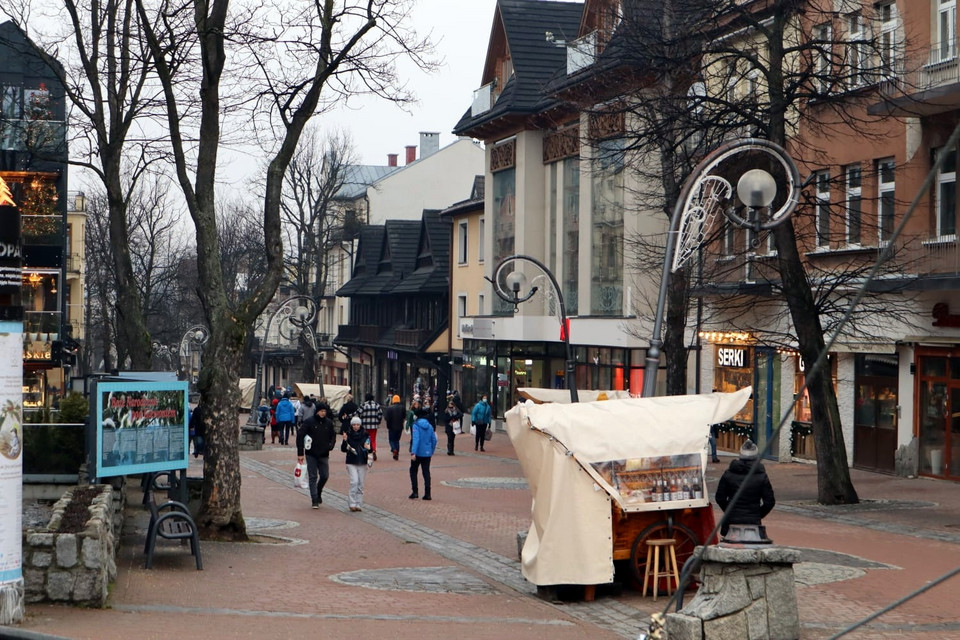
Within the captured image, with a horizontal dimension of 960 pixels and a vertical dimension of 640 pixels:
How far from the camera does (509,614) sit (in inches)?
471

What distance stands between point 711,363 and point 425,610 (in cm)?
2338

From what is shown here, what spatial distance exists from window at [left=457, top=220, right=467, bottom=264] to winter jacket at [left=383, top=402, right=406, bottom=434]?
2335cm

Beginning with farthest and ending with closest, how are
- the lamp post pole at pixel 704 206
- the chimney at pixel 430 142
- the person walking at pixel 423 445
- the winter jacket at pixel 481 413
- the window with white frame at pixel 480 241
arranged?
the chimney at pixel 430 142
the window with white frame at pixel 480 241
the winter jacket at pixel 481 413
the person walking at pixel 423 445
the lamp post pole at pixel 704 206

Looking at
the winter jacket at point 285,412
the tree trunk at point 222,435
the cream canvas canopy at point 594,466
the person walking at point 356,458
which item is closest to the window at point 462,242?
the winter jacket at point 285,412

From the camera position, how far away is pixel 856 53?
23.3 m

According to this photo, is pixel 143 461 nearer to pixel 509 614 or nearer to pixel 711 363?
pixel 509 614

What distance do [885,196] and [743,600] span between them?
17.7 meters

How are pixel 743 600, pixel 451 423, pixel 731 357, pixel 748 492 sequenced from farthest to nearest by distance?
1. pixel 451 423
2. pixel 731 357
3. pixel 748 492
4. pixel 743 600

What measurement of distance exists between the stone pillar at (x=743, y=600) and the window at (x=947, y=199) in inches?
612

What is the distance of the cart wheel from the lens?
12727mm

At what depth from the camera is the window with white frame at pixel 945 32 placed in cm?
2327

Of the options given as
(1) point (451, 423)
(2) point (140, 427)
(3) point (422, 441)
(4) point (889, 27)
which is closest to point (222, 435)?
(2) point (140, 427)

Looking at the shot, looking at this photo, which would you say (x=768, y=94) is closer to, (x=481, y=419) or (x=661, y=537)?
(x=661, y=537)

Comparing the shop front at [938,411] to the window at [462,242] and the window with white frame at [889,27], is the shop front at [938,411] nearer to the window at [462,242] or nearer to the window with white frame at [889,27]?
the window with white frame at [889,27]
